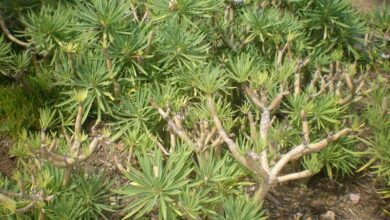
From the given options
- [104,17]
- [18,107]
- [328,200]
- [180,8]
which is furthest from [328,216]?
[18,107]

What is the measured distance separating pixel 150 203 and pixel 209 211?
26cm

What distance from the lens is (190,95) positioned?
2828 mm

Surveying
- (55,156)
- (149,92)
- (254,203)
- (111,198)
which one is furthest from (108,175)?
(254,203)

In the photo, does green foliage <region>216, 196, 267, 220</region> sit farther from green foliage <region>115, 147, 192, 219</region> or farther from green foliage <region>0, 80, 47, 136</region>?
green foliage <region>0, 80, 47, 136</region>

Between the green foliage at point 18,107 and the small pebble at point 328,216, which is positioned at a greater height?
the green foliage at point 18,107

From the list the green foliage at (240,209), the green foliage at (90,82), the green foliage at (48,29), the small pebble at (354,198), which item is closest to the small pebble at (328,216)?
the small pebble at (354,198)

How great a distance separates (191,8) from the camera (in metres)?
2.92

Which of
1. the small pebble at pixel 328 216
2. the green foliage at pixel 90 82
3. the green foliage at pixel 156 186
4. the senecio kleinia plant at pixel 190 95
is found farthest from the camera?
the green foliage at pixel 90 82

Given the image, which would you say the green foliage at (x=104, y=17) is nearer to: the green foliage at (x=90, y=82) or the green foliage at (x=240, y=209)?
the green foliage at (x=90, y=82)

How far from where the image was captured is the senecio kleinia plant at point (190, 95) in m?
2.16

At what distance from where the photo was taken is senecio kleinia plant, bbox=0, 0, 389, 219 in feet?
7.08

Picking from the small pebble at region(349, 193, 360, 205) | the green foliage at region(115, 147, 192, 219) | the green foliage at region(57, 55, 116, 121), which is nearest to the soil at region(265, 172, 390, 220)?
the small pebble at region(349, 193, 360, 205)

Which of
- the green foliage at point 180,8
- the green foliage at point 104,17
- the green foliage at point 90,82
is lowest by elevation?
the green foliage at point 90,82

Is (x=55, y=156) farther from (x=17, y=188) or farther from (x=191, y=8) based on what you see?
(x=191, y=8)
